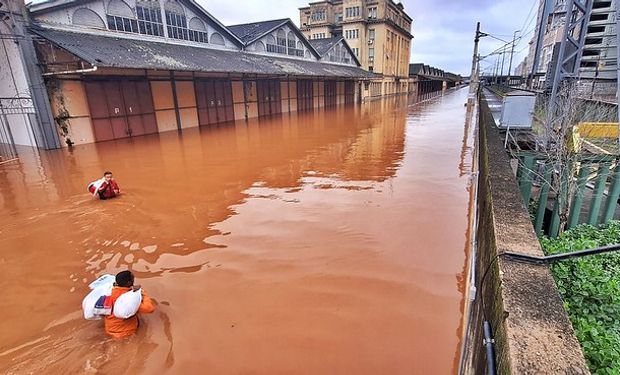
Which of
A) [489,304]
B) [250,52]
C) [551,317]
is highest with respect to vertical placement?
[250,52]

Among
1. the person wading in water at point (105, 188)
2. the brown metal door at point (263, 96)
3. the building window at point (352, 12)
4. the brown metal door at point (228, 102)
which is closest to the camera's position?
the person wading in water at point (105, 188)

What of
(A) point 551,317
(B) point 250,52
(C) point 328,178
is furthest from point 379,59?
(A) point 551,317

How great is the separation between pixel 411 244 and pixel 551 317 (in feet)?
10.7

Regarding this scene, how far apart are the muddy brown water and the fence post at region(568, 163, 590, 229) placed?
1899 mm

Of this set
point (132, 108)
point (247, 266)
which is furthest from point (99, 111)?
point (247, 266)

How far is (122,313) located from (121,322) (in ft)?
0.54

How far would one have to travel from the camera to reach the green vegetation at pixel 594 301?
2668mm

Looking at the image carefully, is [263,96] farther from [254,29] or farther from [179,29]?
[179,29]

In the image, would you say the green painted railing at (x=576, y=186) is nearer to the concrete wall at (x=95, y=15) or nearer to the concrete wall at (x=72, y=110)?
the concrete wall at (x=72, y=110)

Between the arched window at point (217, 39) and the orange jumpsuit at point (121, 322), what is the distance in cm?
2017

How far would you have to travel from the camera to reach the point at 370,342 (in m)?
3.26

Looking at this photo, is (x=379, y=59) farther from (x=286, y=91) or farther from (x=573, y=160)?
(x=573, y=160)

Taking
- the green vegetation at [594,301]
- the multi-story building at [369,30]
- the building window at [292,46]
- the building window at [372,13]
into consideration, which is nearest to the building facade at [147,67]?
the building window at [292,46]

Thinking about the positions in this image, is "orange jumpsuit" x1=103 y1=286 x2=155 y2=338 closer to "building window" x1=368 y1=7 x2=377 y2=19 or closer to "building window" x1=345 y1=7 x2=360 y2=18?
"building window" x1=345 y1=7 x2=360 y2=18
